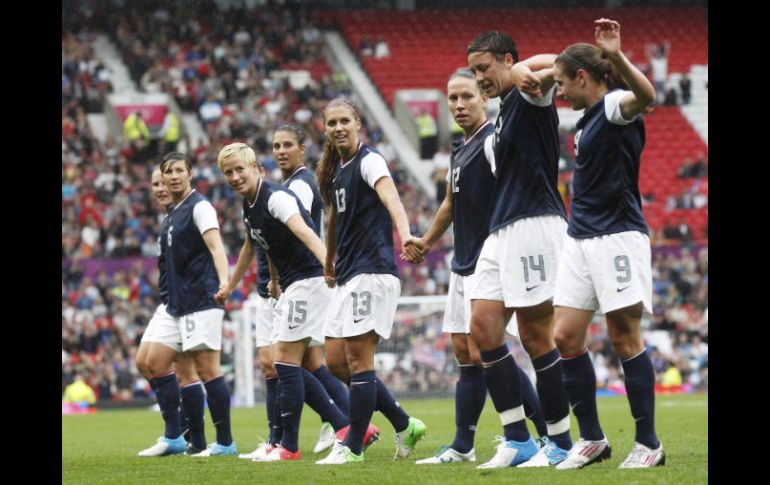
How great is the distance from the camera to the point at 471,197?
25.4 ft

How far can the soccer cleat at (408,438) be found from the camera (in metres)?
8.67

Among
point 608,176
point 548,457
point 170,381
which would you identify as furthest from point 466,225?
point 170,381

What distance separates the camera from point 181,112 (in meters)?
31.0

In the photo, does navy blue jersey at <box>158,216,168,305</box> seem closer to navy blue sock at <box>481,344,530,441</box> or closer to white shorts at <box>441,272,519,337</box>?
white shorts at <box>441,272,519,337</box>

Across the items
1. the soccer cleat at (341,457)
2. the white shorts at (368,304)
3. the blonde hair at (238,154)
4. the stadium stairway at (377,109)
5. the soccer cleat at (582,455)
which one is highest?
the stadium stairway at (377,109)

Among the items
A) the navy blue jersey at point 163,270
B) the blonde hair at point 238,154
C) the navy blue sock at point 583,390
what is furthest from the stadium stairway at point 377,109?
the navy blue sock at point 583,390

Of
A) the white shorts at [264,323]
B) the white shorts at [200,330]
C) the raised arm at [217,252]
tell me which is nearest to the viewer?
the raised arm at [217,252]

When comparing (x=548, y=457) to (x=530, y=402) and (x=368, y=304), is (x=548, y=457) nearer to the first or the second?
(x=530, y=402)

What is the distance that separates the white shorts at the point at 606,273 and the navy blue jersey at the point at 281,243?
2778 mm

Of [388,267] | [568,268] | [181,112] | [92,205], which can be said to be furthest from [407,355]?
[568,268]

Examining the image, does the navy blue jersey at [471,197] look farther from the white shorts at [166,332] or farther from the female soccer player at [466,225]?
the white shorts at [166,332]

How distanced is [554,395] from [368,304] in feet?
4.72
